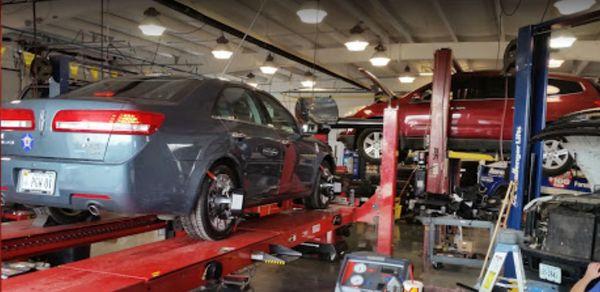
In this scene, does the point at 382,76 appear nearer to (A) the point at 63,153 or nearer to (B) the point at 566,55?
(B) the point at 566,55

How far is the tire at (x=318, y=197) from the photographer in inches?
198

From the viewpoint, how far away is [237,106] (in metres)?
3.62

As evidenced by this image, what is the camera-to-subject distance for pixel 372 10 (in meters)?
9.59

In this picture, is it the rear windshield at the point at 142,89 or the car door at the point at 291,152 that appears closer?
the rear windshield at the point at 142,89

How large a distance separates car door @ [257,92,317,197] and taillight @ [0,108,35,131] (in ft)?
5.62

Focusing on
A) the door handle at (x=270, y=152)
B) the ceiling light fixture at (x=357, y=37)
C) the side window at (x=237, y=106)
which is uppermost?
the ceiling light fixture at (x=357, y=37)

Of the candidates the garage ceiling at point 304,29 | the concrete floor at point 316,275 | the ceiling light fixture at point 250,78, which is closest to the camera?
the concrete floor at point 316,275

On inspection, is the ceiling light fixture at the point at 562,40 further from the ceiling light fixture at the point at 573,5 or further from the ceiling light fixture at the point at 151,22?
the ceiling light fixture at the point at 151,22

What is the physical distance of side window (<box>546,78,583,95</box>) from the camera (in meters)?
6.69

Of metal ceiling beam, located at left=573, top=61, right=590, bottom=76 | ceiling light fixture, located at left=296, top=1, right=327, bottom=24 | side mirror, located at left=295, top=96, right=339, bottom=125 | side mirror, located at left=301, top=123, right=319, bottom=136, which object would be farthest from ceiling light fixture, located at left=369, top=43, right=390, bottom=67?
metal ceiling beam, located at left=573, top=61, right=590, bottom=76

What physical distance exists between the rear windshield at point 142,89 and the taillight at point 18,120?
393mm

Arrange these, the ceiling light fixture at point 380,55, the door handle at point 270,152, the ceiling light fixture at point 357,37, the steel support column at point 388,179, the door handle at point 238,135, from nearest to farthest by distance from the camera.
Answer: the door handle at point 238,135
the door handle at point 270,152
the steel support column at point 388,179
the ceiling light fixture at point 357,37
the ceiling light fixture at point 380,55

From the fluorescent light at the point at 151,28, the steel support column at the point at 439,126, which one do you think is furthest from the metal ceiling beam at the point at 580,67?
the fluorescent light at the point at 151,28

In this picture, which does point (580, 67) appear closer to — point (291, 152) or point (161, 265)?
point (291, 152)
